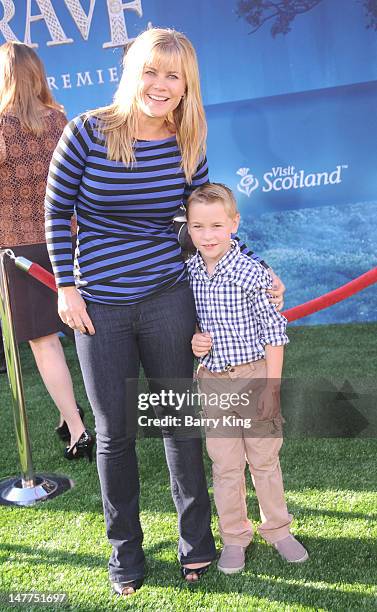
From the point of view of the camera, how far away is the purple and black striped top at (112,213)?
200 centimetres

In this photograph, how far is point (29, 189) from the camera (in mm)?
3180

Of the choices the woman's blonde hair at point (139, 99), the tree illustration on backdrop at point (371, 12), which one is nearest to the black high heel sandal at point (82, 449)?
the woman's blonde hair at point (139, 99)

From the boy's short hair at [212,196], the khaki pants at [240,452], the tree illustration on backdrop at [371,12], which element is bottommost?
the khaki pants at [240,452]

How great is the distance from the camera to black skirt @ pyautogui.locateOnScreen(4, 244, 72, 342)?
3.22 metres

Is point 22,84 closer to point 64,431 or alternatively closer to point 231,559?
point 64,431

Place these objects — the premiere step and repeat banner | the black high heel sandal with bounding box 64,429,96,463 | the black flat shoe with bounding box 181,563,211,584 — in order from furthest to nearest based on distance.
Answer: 1. the premiere step and repeat banner
2. the black high heel sandal with bounding box 64,429,96,463
3. the black flat shoe with bounding box 181,563,211,584

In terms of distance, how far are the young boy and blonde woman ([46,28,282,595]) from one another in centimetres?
8

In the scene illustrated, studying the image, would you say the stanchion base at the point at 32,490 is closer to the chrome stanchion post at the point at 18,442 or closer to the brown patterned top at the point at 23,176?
the chrome stanchion post at the point at 18,442

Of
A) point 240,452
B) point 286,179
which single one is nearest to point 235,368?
point 240,452

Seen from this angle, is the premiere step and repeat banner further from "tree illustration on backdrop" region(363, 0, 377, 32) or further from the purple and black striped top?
the purple and black striped top

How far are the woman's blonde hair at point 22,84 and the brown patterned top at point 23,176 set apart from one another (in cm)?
4

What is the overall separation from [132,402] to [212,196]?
2.24 ft

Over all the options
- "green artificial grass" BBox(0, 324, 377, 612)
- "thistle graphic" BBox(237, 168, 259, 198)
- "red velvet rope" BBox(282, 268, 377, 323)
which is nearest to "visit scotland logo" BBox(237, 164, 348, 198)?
"thistle graphic" BBox(237, 168, 259, 198)

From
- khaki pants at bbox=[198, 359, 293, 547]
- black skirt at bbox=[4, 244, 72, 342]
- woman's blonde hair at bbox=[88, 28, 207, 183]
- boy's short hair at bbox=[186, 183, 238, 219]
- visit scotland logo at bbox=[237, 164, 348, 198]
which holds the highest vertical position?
woman's blonde hair at bbox=[88, 28, 207, 183]
